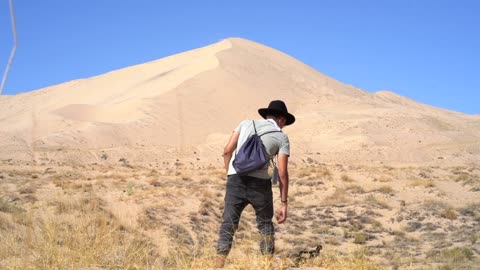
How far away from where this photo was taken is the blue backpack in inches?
180

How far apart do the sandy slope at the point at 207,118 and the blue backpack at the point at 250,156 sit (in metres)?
26.7

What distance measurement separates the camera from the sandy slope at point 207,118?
35.0m

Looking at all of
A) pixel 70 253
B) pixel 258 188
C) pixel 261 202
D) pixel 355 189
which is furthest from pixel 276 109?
pixel 355 189

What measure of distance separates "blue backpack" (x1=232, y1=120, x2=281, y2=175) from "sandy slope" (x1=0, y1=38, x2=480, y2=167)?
26.7m

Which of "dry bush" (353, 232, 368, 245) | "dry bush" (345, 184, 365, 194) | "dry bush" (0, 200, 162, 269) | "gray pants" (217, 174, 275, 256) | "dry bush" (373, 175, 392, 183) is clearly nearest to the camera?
"dry bush" (0, 200, 162, 269)

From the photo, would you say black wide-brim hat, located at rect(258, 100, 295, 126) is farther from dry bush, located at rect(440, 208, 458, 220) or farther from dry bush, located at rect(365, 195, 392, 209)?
dry bush, located at rect(365, 195, 392, 209)

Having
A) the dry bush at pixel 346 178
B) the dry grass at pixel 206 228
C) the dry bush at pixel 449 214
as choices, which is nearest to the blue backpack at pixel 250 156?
the dry grass at pixel 206 228

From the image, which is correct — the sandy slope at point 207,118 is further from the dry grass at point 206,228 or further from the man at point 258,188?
the man at point 258,188

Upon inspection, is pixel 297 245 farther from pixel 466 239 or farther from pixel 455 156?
pixel 455 156

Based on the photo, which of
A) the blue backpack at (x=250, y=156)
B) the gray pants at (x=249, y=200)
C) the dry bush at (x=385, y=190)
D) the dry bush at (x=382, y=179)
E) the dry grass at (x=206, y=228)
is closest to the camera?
the dry grass at (x=206, y=228)

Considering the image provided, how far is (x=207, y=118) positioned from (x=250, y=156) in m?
44.7

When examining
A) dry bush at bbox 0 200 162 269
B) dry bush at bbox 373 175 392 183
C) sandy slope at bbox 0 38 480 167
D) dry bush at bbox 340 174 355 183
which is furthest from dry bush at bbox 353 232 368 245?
sandy slope at bbox 0 38 480 167

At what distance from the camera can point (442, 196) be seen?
14.4 meters

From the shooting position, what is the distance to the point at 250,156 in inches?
181
